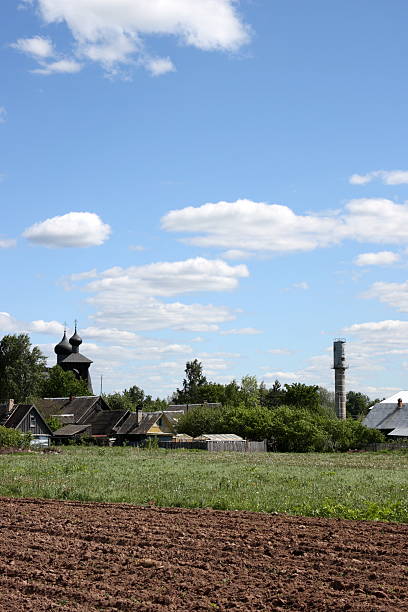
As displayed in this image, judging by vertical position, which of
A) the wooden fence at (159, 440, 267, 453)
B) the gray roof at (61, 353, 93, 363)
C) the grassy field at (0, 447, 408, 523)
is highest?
the gray roof at (61, 353, 93, 363)

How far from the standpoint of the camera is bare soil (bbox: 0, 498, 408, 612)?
36.4 feet

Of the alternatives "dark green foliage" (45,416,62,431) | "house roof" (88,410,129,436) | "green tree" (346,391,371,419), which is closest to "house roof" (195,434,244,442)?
"house roof" (88,410,129,436)

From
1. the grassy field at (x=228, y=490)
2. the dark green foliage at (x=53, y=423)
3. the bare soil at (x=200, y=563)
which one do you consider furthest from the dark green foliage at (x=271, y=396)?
the bare soil at (x=200, y=563)

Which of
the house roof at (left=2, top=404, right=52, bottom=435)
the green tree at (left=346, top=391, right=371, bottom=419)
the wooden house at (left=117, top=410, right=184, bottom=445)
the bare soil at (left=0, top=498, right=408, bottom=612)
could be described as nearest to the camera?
the bare soil at (left=0, top=498, right=408, bottom=612)

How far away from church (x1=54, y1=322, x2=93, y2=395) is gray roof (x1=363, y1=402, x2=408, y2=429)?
156 ft

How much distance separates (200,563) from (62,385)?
107844mm

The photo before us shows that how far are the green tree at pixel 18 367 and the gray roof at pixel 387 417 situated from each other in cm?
4154

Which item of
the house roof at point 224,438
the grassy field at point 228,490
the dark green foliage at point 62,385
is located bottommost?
the grassy field at point 228,490

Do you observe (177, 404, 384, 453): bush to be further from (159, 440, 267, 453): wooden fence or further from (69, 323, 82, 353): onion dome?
(69, 323, 82, 353): onion dome

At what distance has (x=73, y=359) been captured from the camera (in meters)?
125

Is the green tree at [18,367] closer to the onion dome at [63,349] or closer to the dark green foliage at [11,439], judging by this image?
the onion dome at [63,349]

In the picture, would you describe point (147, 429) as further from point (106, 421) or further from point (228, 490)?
point (228, 490)

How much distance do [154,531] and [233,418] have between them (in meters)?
67.1

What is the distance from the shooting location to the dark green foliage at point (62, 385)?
390ft
